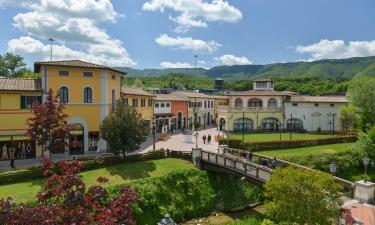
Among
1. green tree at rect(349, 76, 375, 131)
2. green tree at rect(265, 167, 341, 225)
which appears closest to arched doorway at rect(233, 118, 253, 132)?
green tree at rect(349, 76, 375, 131)

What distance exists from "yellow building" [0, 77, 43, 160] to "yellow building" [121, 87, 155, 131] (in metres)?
11.4

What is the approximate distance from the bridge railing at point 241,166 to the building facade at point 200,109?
33.4 m

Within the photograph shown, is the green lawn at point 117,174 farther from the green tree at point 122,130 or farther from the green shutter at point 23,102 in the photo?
the green shutter at point 23,102

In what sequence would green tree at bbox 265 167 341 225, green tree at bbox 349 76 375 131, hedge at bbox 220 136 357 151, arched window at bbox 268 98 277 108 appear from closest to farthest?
green tree at bbox 265 167 341 225 → hedge at bbox 220 136 357 151 → green tree at bbox 349 76 375 131 → arched window at bbox 268 98 277 108

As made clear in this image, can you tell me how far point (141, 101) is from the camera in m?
45.2

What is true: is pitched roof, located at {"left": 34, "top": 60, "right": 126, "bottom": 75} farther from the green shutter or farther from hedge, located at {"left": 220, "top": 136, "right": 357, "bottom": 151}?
hedge, located at {"left": 220, "top": 136, "right": 357, "bottom": 151}

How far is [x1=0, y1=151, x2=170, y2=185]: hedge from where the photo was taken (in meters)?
23.7

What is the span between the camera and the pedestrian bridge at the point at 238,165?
2295 centimetres

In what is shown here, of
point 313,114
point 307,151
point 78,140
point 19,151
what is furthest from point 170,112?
point 19,151

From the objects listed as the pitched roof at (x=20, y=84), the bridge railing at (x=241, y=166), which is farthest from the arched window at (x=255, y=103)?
the pitched roof at (x=20, y=84)

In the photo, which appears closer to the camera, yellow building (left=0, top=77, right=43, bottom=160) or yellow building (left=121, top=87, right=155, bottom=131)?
yellow building (left=0, top=77, right=43, bottom=160)

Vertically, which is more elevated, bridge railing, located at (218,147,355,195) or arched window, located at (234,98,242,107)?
arched window, located at (234,98,242,107)

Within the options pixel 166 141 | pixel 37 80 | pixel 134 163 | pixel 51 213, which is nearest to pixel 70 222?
pixel 51 213

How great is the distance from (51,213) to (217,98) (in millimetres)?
68096
